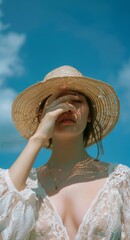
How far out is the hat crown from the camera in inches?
123

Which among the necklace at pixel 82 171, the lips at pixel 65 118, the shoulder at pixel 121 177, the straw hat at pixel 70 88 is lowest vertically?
the shoulder at pixel 121 177

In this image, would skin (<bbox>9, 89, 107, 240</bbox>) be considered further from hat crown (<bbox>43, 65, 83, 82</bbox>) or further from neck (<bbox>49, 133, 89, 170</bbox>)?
hat crown (<bbox>43, 65, 83, 82</bbox>)

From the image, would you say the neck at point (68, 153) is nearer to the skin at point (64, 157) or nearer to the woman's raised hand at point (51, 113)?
the skin at point (64, 157)

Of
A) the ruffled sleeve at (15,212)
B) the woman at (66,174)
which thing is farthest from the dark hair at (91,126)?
the ruffled sleeve at (15,212)

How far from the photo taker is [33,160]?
2.71 meters

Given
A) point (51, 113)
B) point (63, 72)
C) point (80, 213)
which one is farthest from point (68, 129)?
point (80, 213)

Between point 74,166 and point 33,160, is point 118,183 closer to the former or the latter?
point 74,166

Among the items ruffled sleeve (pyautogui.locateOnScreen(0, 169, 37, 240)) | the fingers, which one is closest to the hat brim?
the fingers

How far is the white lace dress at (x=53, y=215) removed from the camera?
2.56 meters

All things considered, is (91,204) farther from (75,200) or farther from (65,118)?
(65,118)

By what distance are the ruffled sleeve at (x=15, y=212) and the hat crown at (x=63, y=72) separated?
837 mm

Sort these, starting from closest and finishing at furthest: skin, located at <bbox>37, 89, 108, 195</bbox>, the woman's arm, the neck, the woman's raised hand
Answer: the woman's arm < the woman's raised hand < skin, located at <bbox>37, 89, 108, 195</bbox> < the neck

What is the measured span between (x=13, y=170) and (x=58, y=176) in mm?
472

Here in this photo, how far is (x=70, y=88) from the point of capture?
3.13 meters
